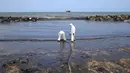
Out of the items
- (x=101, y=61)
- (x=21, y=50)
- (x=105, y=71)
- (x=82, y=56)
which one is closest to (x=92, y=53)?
(x=82, y=56)

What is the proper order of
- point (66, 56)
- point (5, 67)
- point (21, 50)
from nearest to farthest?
1. point (5, 67)
2. point (66, 56)
3. point (21, 50)

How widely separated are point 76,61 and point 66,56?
1.19m

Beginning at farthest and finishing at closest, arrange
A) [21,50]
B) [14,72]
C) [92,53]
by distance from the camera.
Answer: [21,50], [92,53], [14,72]

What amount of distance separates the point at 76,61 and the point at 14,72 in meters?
3.69

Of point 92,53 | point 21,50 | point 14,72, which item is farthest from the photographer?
point 21,50

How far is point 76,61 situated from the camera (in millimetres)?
11250

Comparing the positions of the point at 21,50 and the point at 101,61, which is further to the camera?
the point at 21,50

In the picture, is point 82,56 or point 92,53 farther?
point 92,53

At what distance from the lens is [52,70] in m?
9.70

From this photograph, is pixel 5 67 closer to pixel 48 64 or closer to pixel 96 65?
pixel 48 64

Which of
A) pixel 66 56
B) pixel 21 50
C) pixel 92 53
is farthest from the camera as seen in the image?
pixel 21 50

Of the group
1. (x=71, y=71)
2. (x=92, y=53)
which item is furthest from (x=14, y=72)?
(x=92, y=53)

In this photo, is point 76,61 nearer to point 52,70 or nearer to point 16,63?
point 52,70

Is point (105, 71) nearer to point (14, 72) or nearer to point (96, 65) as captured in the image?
point (96, 65)
